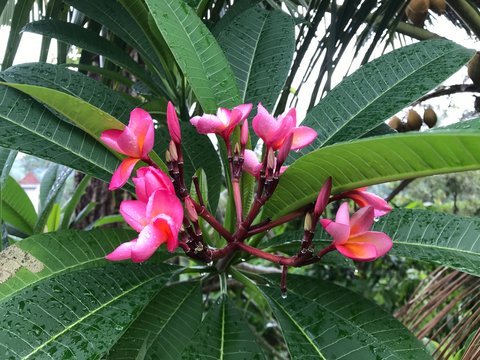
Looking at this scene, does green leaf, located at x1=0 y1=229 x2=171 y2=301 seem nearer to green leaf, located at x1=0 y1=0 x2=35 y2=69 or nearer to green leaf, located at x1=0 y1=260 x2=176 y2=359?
green leaf, located at x1=0 y1=260 x2=176 y2=359

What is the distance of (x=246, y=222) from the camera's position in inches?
20.1

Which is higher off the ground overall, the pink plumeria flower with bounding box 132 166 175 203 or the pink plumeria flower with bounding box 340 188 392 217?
the pink plumeria flower with bounding box 132 166 175 203

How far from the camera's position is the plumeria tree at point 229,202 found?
438 millimetres

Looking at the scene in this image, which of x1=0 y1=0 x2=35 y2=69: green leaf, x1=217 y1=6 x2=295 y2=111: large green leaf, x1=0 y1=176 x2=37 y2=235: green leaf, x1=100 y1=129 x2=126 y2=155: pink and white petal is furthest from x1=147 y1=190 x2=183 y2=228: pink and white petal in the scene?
x1=0 y1=176 x2=37 y2=235: green leaf

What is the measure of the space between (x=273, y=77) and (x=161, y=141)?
189 mm

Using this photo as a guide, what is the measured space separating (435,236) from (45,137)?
1.56ft

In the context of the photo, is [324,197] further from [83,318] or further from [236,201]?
[83,318]

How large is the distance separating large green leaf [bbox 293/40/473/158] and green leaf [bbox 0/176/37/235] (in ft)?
2.55

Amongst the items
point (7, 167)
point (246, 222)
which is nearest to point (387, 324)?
point (246, 222)

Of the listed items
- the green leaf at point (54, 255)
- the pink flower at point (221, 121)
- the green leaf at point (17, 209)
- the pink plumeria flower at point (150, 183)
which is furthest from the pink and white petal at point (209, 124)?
the green leaf at point (17, 209)

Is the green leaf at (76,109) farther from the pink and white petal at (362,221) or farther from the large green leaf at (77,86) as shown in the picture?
the pink and white petal at (362,221)

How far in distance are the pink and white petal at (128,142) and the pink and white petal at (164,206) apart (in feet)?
0.27

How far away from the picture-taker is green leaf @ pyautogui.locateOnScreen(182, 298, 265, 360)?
1.72ft

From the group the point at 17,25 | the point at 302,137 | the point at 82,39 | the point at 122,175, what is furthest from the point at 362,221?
the point at 17,25
